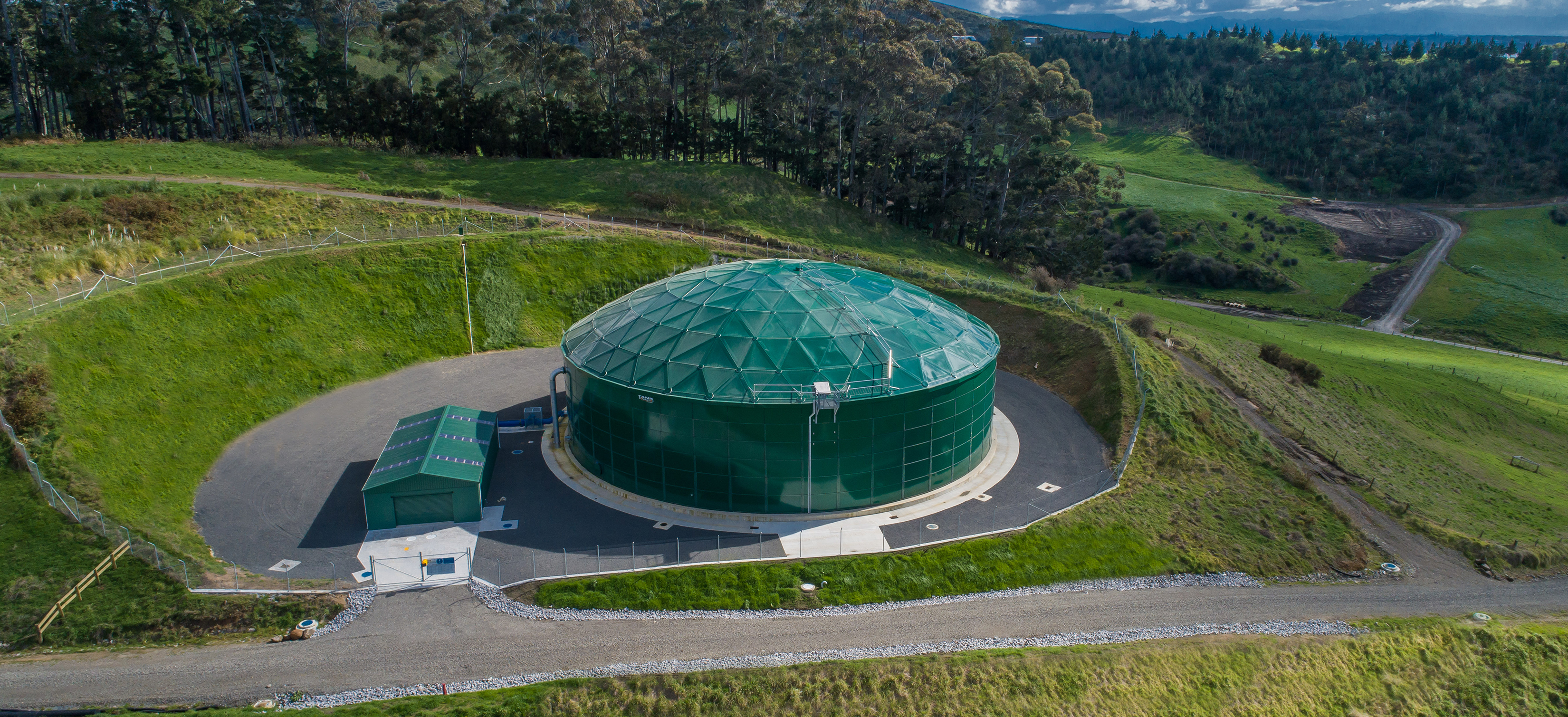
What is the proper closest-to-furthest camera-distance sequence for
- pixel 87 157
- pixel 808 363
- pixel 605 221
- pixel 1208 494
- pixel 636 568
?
1. pixel 636 568
2. pixel 808 363
3. pixel 1208 494
4. pixel 87 157
5. pixel 605 221

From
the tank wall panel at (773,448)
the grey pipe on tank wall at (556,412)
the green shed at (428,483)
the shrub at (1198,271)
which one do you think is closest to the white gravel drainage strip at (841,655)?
the tank wall panel at (773,448)

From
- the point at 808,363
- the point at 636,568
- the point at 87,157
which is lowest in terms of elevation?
the point at 636,568

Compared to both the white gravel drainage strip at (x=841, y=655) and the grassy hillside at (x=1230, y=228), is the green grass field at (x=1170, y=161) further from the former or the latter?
the white gravel drainage strip at (x=841, y=655)

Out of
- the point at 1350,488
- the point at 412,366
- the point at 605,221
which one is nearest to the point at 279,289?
the point at 412,366

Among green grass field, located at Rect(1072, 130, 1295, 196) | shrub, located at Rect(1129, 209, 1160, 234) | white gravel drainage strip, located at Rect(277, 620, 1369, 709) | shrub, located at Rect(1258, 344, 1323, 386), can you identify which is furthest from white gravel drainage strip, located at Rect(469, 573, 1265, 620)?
green grass field, located at Rect(1072, 130, 1295, 196)

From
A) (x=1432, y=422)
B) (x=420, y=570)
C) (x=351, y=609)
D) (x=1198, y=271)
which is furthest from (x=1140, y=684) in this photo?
(x=1198, y=271)

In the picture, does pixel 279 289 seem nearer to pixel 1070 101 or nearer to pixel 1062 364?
pixel 1062 364

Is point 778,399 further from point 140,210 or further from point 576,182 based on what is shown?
point 576,182
